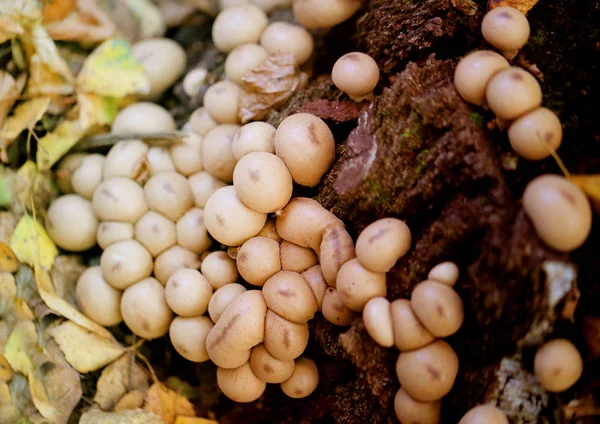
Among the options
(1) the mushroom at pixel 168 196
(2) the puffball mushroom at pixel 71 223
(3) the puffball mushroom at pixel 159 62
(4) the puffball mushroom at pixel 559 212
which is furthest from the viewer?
(3) the puffball mushroom at pixel 159 62

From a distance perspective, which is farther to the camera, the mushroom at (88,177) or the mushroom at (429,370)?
the mushroom at (88,177)

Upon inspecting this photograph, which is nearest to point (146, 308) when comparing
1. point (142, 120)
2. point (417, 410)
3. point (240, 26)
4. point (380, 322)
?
point (142, 120)

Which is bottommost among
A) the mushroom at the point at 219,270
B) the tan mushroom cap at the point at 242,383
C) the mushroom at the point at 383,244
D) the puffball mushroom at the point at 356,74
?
the tan mushroom cap at the point at 242,383

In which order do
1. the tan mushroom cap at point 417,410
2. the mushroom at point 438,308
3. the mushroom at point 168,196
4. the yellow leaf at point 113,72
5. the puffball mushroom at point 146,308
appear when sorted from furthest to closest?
the yellow leaf at point 113,72, the mushroom at point 168,196, the puffball mushroom at point 146,308, the tan mushroom cap at point 417,410, the mushroom at point 438,308

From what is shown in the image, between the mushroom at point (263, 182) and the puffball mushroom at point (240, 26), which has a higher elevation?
the puffball mushroom at point (240, 26)

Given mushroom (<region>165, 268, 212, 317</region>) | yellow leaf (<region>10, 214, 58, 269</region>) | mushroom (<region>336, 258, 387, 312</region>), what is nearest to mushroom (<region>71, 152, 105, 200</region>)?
yellow leaf (<region>10, 214, 58, 269</region>)

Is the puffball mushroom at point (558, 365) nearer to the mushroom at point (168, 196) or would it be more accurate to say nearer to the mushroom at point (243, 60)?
the mushroom at point (168, 196)

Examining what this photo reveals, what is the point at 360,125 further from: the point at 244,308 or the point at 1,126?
the point at 1,126

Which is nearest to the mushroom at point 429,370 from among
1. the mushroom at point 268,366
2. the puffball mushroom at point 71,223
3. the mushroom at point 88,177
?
the mushroom at point 268,366
